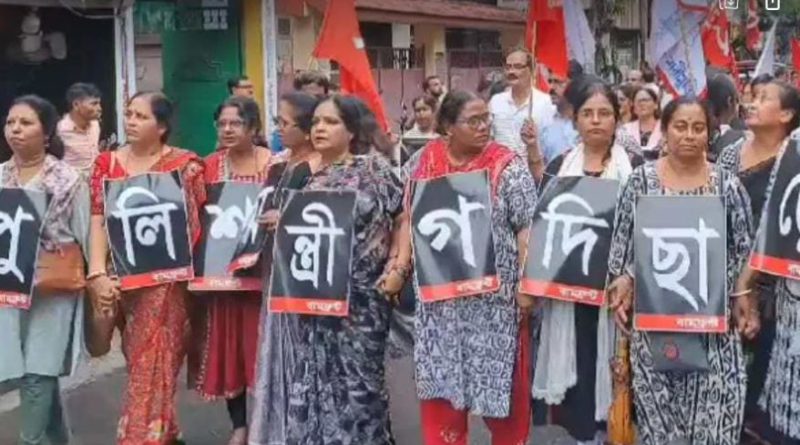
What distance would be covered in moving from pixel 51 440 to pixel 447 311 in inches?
73.8

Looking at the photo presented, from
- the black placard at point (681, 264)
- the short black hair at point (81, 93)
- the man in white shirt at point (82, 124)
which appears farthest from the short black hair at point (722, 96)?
the short black hair at point (81, 93)

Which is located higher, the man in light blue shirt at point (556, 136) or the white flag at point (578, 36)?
the white flag at point (578, 36)

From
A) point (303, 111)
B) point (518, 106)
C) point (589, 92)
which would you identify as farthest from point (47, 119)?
point (518, 106)

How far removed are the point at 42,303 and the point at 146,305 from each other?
1.39 feet

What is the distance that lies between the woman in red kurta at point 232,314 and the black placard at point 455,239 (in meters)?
0.98

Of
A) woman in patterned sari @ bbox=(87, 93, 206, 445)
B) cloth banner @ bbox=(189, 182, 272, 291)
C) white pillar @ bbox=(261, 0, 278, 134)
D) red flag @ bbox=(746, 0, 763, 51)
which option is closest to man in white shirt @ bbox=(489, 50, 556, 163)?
cloth banner @ bbox=(189, 182, 272, 291)

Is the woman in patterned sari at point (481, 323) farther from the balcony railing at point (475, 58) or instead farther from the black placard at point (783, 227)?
the balcony railing at point (475, 58)

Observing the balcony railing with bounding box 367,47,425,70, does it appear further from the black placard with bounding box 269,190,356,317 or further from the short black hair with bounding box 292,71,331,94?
the black placard with bounding box 269,190,356,317

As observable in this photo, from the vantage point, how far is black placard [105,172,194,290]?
536cm

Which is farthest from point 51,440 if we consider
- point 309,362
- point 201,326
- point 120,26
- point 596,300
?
point 120,26

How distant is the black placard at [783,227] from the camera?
457 centimetres

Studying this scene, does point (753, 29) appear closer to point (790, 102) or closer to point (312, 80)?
point (312, 80)

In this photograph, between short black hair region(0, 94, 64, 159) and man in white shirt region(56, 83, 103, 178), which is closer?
short black hair region(0, 94, 64, 159)

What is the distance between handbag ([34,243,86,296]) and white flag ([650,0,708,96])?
18.5 ft
